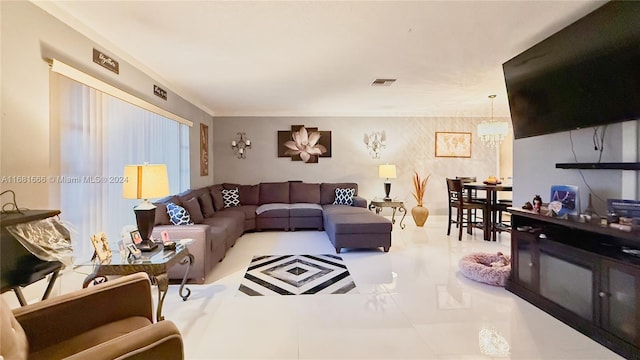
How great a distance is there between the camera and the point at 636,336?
1.71 meters

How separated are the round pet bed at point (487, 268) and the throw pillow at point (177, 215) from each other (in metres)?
3.16

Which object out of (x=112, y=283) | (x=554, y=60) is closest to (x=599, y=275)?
(x=554, y=60)

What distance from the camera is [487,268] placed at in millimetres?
2924

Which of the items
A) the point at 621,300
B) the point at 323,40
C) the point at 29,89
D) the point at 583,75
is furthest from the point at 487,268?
the point at 29,89

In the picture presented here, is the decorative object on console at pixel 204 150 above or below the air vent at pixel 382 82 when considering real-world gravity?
below

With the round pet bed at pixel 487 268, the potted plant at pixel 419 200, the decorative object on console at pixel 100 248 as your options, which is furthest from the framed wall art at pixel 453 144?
the decorative object on console at pixel 100 248

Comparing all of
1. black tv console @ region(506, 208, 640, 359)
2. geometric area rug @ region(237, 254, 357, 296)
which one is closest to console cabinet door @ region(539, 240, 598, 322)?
black tv console @ region(506, 208, 640, 359)

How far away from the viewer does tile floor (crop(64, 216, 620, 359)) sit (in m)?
1.83

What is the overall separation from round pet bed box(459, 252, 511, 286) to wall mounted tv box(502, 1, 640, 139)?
139 centimetres

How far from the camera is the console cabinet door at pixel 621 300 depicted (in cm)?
172

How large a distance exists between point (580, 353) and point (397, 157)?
4830 millimetres

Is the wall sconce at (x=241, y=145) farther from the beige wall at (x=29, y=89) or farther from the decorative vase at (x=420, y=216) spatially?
the beige wall at (x=29, y=89)

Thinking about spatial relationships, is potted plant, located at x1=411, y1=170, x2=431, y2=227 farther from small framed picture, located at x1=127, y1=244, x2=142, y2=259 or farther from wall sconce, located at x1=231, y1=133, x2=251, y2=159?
small framed picture, located at x1=127, y1=244, x2=142, y2=259

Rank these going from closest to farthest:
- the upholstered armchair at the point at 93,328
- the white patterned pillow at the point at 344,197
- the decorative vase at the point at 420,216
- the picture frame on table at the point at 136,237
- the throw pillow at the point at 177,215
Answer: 1. the upholstered armchair at the point at 93,328
2. the picture frame on table at the point at 136,237
3. the throw pillow at the point at 177,215
4. the decorative vase at the point at 420,216
5. the white patterned pillow at the point at 344,197
